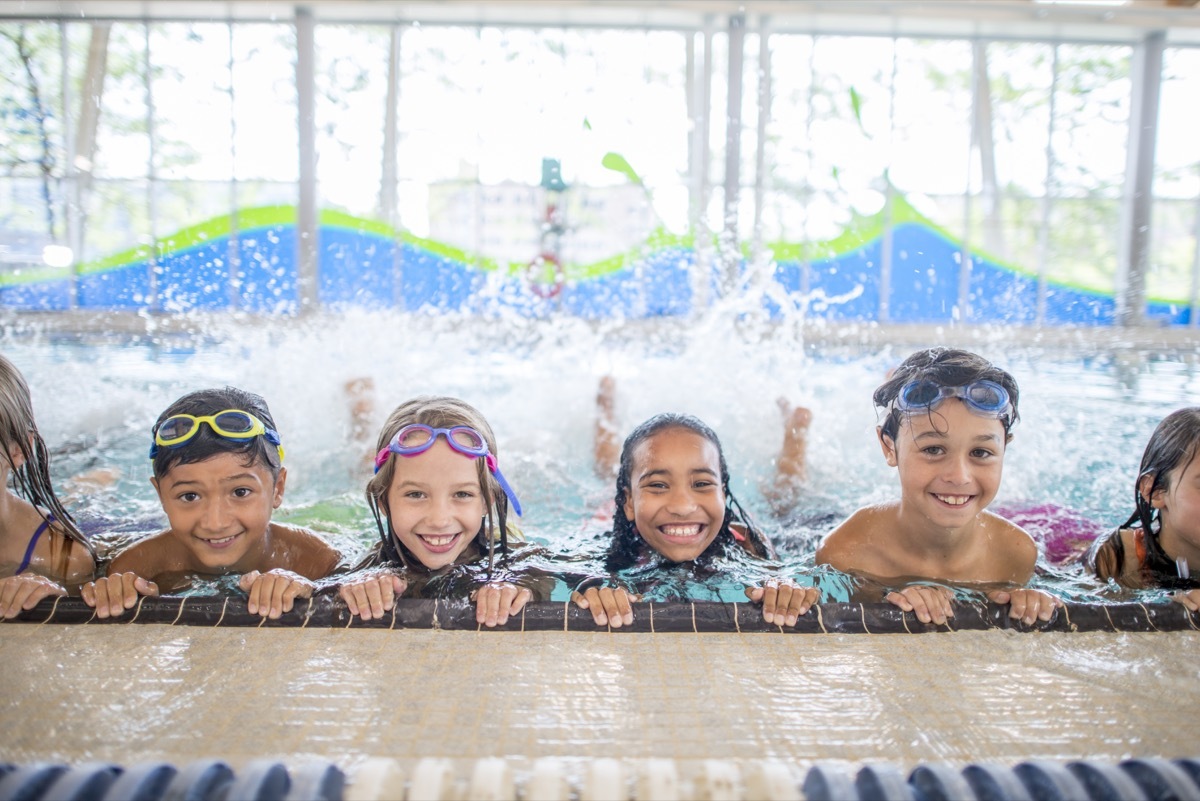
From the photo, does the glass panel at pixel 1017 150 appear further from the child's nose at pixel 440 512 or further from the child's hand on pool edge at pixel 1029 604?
the child's nose at pixel 440 512

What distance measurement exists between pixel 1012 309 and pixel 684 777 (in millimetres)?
11302

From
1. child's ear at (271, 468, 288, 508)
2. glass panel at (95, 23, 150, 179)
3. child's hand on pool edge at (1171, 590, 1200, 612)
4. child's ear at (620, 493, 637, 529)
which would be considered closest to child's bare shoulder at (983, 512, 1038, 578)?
child's hand on pool edge at (1171, 590, 1200, 612)

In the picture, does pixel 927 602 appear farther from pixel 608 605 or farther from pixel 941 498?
pixel 608 605

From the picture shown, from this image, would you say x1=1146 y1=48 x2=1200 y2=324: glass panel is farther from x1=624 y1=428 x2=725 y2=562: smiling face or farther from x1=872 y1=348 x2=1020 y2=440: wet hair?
x1=624 y1=428 x2=725 y2=562: smiling face

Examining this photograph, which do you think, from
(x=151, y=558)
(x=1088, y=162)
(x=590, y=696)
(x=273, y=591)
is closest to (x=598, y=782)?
(x=590, y=696)

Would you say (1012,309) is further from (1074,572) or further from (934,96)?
(1074,572)

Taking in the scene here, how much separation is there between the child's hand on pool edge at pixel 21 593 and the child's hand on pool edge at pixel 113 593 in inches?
3.4

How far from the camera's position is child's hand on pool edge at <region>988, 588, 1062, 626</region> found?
2037 millimetres

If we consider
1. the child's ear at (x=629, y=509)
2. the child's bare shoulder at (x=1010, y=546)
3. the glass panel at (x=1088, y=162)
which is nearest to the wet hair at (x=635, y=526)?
the child's ear at (x=629, y=509)

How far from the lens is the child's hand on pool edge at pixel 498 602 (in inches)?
79.6

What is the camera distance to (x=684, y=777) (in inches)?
56.1

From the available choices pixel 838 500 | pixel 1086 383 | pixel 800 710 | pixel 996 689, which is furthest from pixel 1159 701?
pixel 1086 383

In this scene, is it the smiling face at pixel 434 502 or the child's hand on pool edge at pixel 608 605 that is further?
the smiling face at pixel 434 502

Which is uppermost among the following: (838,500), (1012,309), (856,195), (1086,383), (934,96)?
(934,96)
